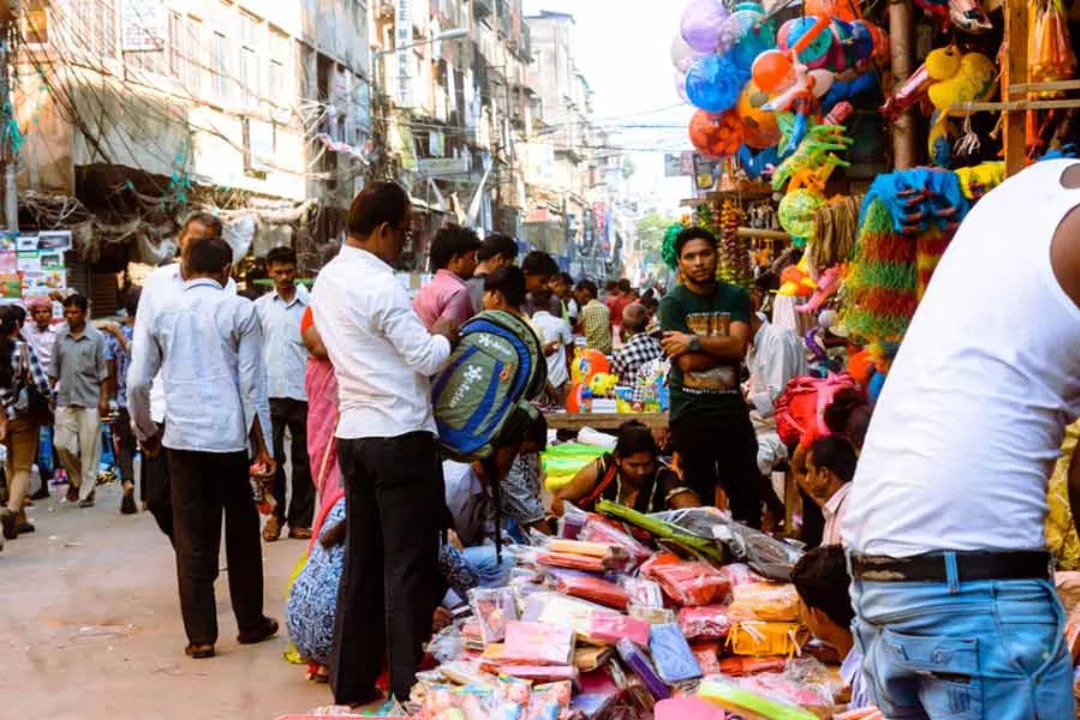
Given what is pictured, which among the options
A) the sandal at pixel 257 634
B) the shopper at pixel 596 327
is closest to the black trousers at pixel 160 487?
the sandal at pixel 257 634

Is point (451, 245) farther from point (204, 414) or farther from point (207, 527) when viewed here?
point (207, 527)

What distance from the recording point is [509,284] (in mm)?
6531

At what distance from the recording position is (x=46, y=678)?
6398mm

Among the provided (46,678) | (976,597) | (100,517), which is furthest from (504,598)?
(100,517)

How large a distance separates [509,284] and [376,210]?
1.10 m

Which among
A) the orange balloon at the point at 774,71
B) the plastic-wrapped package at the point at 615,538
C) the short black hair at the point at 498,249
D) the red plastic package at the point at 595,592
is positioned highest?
the orange balloon at the point at 774,71

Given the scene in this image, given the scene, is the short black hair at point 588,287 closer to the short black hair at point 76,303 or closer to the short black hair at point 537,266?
the short black hair at point 76,303

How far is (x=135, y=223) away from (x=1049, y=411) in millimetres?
19555

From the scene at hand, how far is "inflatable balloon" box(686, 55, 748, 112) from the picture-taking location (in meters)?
9.66

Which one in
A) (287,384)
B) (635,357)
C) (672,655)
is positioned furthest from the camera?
(635,357)

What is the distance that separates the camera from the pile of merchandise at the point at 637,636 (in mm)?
4867

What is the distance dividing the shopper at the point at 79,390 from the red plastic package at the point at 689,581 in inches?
285

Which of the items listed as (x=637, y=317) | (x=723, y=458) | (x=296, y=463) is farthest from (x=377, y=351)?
(x=637, y=317)

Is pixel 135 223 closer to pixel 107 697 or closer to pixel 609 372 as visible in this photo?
pixel 609 372
